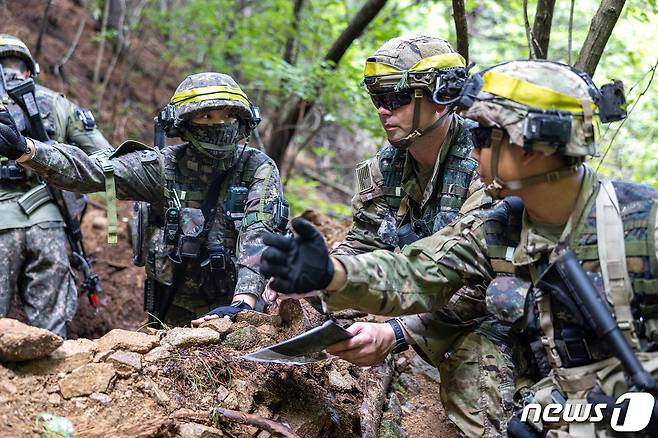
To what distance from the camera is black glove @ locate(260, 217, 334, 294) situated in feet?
8.39

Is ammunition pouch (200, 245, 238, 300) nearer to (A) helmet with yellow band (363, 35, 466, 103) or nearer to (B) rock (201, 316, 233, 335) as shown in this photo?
(B) rock (201, 316, 233, 335)

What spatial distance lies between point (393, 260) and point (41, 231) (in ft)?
13.5

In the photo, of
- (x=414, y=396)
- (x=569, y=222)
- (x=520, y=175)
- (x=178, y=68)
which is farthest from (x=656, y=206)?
(x=178, y=68)

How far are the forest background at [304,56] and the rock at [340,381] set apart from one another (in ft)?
10.2

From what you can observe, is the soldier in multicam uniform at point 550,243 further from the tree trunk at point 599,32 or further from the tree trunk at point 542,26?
the tree trunk at point 542,26

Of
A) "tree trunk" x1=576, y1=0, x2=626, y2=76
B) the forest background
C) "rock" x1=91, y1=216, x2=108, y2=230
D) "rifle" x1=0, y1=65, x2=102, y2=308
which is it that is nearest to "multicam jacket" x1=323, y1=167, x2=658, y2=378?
"tree trunk" x1=576, y1=0, x2=626, y2=76

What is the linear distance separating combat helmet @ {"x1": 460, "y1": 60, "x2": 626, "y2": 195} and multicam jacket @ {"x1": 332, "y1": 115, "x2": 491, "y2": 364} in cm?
82

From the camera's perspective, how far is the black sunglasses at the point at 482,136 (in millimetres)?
2953

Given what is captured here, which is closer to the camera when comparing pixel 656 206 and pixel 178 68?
pixel 656 206

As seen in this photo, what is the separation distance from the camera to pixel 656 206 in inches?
110

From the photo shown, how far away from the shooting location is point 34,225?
19.4 feet

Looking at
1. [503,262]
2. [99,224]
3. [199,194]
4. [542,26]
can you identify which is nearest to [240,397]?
[503,262]

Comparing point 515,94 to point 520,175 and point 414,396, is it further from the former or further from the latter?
point 414,396

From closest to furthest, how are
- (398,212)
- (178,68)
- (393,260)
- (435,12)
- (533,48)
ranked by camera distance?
(393,260) < (398,212) < (533,48) < (435,12) < (178,68)
